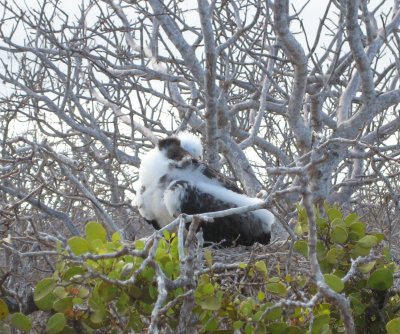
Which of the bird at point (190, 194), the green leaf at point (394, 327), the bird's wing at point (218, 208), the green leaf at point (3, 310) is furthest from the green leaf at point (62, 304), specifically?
the bird at point (190, 194)

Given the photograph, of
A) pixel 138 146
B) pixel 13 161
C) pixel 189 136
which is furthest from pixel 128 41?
pixel 13 161

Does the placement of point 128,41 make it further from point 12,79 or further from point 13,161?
point 13,161

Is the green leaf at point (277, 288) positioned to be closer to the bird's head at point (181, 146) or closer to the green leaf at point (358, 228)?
the green leaf at point (358, 228)

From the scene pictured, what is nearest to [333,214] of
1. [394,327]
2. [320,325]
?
[320,325]

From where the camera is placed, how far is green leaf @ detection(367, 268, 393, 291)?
180 cm

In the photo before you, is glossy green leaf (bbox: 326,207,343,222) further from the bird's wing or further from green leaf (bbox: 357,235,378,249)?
the bird's wing

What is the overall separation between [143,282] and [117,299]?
0.07m

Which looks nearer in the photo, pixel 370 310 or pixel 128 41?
pixel 370 310

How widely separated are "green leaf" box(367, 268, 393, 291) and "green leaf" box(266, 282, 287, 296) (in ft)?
0.86

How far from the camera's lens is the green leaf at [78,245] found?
5.39ft

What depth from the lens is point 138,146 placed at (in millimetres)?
4781

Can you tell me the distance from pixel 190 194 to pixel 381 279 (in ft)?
7.03

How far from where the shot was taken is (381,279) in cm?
181

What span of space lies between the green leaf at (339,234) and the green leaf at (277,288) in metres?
0.26
